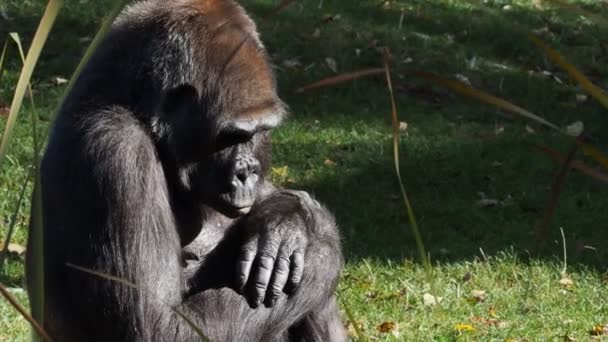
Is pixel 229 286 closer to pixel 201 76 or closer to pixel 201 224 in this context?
pixel 201 224

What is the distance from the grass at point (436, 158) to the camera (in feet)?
17.4

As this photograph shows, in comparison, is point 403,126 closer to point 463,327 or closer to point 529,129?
point 529,129

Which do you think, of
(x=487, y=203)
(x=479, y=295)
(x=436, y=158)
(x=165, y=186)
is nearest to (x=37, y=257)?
(x=165, y=186)

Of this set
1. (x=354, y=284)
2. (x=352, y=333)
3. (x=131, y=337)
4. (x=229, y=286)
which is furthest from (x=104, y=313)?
(x=354, y=284)

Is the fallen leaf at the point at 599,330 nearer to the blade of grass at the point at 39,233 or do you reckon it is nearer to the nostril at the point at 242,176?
the nostril at the point at 242,176

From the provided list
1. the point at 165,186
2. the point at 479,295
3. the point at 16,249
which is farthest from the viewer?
the point at 16,249

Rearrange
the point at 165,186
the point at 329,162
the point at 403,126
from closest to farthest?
the point at 165,186 < the point at 329,162 < the point at 403,126

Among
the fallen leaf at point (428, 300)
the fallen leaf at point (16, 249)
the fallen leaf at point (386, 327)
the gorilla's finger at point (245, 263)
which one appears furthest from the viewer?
the fallen leaf at point (16, 249)

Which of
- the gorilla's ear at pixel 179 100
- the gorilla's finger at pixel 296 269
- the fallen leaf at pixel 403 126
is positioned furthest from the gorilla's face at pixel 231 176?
the fallen leaf at pixel 403 126

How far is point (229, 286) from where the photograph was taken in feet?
12.0

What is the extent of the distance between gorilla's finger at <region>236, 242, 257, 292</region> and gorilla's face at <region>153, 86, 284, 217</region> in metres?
0.17

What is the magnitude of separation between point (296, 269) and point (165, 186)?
1.65 ft

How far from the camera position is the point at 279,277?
3.54 meters

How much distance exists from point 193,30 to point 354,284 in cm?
231
